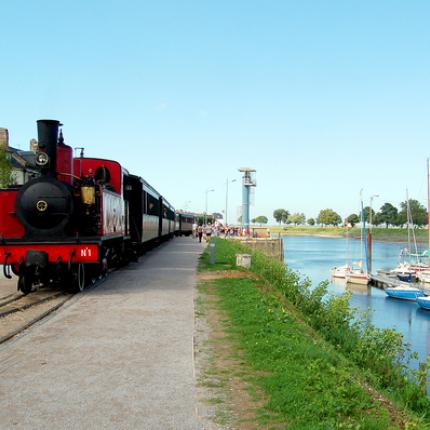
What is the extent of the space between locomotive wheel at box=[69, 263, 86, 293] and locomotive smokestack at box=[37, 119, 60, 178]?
237 centimetres

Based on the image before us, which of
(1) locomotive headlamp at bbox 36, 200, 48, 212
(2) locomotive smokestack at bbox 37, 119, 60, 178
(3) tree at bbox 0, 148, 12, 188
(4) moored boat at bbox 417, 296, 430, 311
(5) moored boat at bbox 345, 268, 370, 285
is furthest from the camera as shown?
(5) moored boat at bbox 345, 268, 370, 285

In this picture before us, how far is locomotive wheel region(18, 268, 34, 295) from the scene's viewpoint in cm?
1202

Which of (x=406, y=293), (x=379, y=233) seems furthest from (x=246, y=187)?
(x=379, y=233)

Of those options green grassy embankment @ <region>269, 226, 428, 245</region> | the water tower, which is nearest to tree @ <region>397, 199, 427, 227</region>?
green grassy embankment @ <region>269, 226, 428, 245</region>

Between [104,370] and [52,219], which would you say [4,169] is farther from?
[104,370]

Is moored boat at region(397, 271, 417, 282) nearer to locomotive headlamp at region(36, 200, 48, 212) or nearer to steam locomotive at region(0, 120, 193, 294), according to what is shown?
steam locomotive at region(0, 120, 193, 294)

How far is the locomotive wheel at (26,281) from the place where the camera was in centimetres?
1202

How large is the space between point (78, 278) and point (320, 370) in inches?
323

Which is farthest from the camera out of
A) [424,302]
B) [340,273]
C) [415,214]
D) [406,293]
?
[415,214]

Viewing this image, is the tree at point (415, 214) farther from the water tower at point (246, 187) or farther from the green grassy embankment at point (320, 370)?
the green grassy embankment at point (320, 370)

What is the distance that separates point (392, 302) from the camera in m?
36.6

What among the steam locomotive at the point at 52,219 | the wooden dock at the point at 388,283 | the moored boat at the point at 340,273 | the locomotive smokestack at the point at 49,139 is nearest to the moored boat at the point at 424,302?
the wooden dock at the point at 388,283

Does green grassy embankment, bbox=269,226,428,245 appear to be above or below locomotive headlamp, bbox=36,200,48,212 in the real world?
below

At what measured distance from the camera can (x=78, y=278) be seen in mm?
12516
